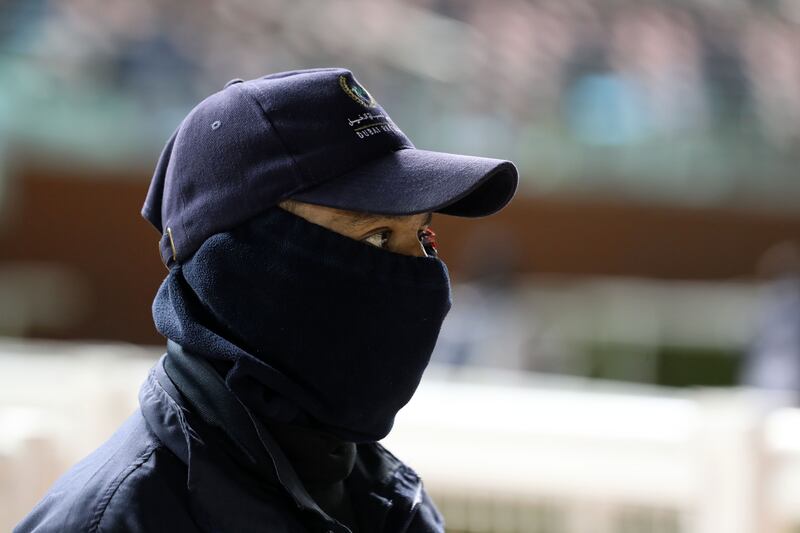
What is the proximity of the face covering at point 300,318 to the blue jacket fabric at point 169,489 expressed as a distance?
0.28ft

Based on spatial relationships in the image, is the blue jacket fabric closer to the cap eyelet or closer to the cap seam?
the cap eyelet

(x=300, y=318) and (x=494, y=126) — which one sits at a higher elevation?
(x=300, y=318)

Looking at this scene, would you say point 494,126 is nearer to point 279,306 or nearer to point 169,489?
point 279,306

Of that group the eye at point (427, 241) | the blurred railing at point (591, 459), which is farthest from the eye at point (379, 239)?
the blurred railing at point (591, 459)

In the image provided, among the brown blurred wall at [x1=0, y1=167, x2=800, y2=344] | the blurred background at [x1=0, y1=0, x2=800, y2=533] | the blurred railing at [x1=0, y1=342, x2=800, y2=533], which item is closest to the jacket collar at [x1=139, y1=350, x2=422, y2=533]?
the blurred railing at [x1=0, y1=342, x2=800, y2=533]

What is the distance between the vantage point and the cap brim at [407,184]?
1615mm

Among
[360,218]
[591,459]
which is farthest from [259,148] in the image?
[591,459]

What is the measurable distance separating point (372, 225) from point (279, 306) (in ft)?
0.60

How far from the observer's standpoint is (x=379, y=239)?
1720 millimetres

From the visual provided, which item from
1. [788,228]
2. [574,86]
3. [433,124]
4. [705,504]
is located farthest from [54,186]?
[705,504]

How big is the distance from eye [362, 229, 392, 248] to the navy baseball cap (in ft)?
0.30

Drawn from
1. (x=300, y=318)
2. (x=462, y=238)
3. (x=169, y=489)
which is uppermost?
(x=300, y=318)

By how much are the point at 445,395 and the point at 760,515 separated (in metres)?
1.40

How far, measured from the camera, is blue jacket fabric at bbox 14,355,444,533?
4.94ft
